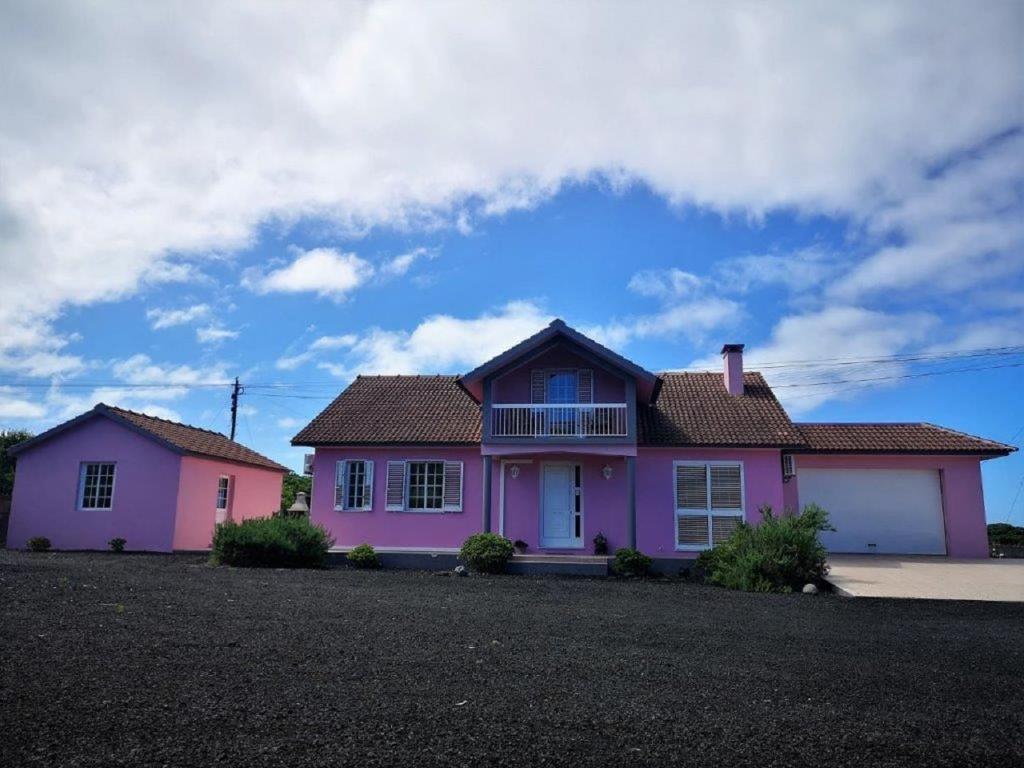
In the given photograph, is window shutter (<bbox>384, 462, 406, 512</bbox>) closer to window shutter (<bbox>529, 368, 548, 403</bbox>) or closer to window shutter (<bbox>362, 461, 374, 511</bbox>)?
window shutter (<bbox>362, 461, 374, 511</bbox>)

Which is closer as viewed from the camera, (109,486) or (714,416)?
(714,416)

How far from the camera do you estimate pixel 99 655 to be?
5.93 metres

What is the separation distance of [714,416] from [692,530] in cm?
290

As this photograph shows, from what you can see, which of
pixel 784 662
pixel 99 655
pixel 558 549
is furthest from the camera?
pixel 558 549

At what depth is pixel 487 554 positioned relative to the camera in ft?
51.0

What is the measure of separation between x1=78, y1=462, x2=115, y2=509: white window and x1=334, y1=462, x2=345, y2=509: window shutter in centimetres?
606

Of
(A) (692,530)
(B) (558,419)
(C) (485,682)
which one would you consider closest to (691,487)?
(A) (692,530)

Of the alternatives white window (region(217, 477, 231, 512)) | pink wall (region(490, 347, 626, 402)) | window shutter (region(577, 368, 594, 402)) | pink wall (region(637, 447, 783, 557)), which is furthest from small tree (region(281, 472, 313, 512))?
pink wall (region(637, 447, 783, 557))

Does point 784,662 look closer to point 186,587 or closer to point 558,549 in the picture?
point 186,587

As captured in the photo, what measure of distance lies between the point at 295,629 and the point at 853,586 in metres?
9.71

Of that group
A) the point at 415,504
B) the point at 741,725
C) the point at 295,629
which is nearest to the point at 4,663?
the point at 295,629

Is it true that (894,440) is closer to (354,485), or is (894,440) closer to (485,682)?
(354,485)

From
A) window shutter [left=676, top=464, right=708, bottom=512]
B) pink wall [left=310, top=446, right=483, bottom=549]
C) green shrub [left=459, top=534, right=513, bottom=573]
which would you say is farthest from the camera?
pink wall [left=310, top=446, right=483, bottom=549]

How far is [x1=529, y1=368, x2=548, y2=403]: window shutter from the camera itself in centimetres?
1905
